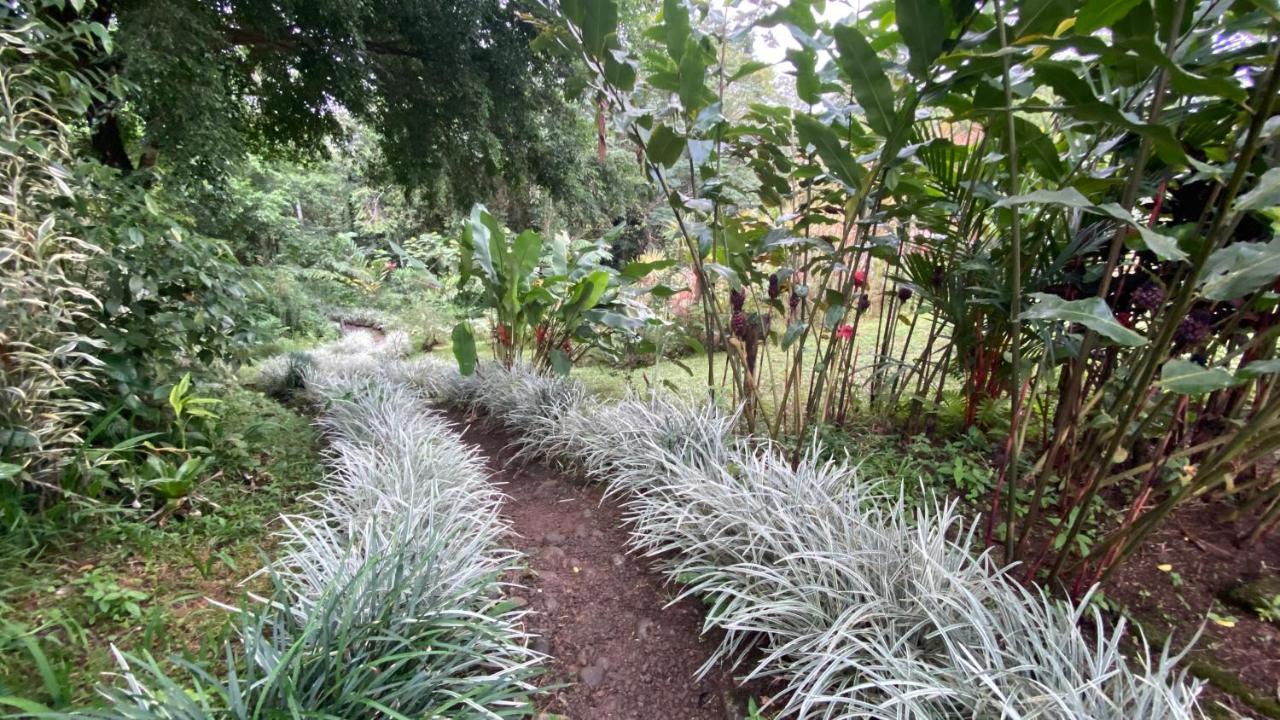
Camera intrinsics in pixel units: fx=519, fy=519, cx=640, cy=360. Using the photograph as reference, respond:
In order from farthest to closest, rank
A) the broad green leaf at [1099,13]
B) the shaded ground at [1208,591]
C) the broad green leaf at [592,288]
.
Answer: the broad green leaf at [592,288], the shaded ground at [1208,591], the broad green leaf at [1099,13]

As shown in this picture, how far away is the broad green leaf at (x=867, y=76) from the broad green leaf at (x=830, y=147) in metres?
0.12

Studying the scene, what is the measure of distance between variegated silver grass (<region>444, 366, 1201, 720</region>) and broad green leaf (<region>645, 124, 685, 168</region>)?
1.20m

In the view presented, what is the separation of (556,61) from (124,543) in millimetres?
3957

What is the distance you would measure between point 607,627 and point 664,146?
5.88 ft

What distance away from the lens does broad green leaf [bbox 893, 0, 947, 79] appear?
1335mm

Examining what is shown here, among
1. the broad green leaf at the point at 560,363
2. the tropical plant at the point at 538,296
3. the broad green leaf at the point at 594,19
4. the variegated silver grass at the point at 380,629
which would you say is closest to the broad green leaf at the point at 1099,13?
the broad green leaf at the point at 594,19

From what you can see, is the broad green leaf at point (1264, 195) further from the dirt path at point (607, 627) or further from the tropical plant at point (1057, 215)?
the dirt path at point (607, 627)

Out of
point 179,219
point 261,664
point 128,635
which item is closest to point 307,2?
point 179,219

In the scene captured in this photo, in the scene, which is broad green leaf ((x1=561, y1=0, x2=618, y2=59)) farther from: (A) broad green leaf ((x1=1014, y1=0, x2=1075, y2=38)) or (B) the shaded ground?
(B) the shaded ground

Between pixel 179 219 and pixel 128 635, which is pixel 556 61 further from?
pixel 128 635

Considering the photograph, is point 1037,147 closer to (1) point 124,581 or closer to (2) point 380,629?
(2) point 380,629

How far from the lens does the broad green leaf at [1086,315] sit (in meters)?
1.00

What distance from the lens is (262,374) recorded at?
4.33 meters

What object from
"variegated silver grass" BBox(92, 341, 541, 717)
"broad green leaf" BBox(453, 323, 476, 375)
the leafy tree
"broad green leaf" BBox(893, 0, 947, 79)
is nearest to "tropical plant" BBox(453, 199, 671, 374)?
"broad green leaf" BBox(453, 323, 476, 375)
